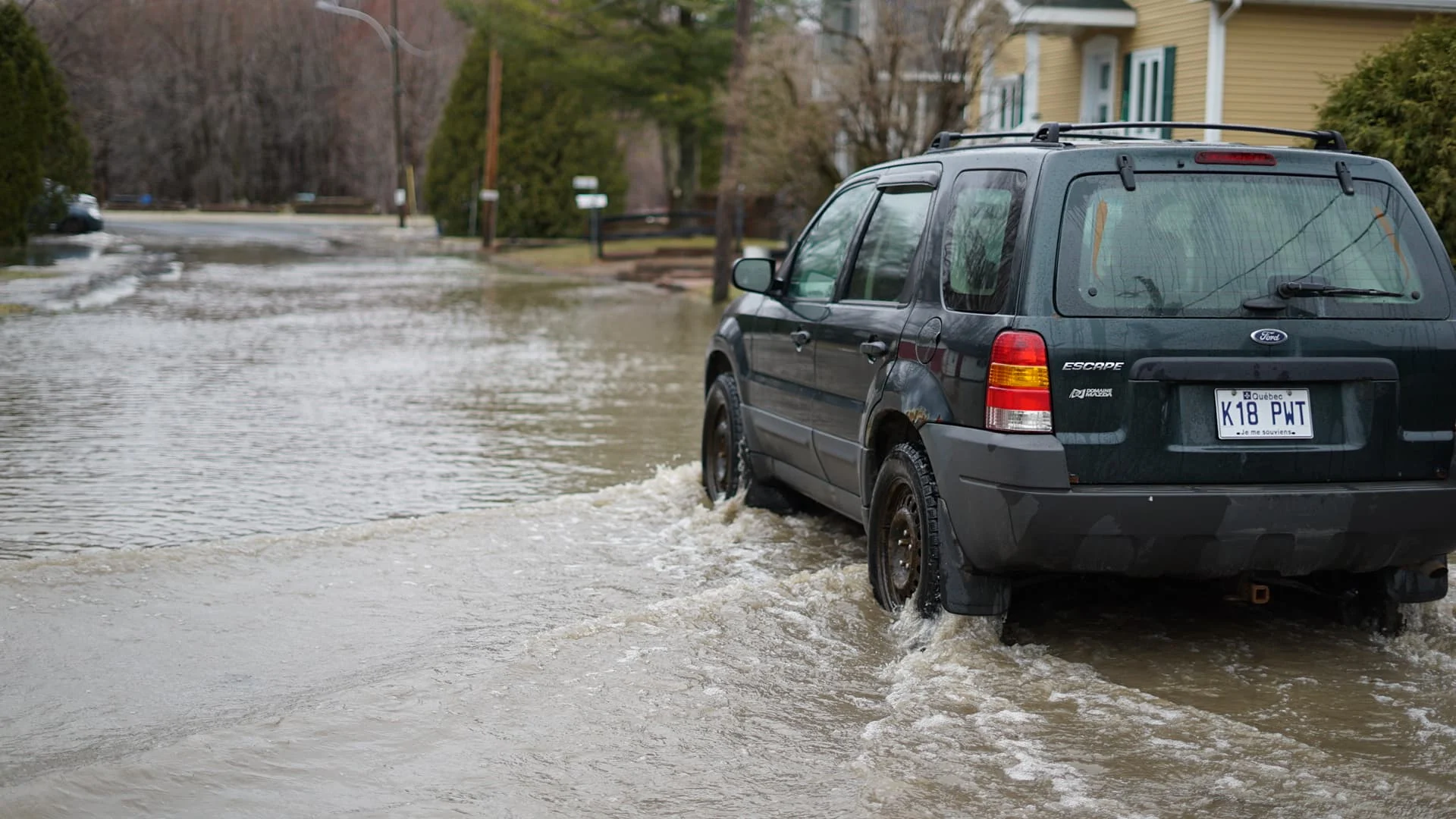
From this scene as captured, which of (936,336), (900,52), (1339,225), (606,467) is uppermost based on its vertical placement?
(900,52)

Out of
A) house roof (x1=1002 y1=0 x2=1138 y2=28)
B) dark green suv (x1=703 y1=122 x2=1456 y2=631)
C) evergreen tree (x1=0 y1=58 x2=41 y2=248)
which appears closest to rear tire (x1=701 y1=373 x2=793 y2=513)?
dark green suv (x1=703 y1=122 x2=1456 y2=631)

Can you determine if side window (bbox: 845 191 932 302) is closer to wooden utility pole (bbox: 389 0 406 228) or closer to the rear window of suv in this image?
the rear window of suv

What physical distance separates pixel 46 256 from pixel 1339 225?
30.3 metres

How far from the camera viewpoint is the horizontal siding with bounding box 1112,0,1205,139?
22.7 metres

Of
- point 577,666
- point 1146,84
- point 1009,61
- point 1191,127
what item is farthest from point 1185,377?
point 1009,61

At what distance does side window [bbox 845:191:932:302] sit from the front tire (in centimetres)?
72

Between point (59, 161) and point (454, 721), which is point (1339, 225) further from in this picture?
point (59, 161)

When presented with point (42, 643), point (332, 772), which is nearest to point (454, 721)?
point (332, 772)

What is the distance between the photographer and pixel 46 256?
3188 centimetres

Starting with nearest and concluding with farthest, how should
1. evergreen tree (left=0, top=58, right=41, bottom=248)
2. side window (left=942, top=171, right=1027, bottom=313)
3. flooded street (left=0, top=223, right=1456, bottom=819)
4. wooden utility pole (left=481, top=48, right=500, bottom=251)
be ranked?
flooded street (left=0, top=223, right=1456, bottom=819) → side window (left=942, top=171, right=1027, bottom=313) → evergreen tree (left=0, top=58, right=41, bottom=248) → wooden utility pole (left=481, top=48, right=500, bottom=251)

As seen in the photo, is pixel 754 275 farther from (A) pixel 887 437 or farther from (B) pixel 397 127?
(B) pixel 397 127

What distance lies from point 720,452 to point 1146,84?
1740 centimetres

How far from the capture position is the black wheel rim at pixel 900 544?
236 inches

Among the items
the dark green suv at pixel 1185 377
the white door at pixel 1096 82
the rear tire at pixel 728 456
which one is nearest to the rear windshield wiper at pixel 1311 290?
the dark green suv at pixel 1185 377
